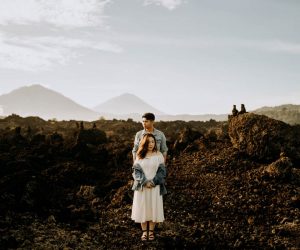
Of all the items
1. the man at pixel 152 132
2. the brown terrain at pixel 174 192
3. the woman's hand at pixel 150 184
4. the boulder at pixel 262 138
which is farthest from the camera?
the boulder at pixel 262 138

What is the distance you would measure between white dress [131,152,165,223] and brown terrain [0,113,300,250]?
521 mm

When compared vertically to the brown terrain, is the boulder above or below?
above

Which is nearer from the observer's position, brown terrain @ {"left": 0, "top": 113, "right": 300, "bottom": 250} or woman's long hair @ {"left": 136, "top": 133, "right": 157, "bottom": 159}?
woman's long hair @ {"left": 136, "top": 133, "right": 157, "bottom": 159}

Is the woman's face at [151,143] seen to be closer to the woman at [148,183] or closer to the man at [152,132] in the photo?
the woman at [148,183]

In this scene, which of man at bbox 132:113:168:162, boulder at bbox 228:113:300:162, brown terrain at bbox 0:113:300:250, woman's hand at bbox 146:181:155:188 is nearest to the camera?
woman's hand at bbox 146:181:155:188

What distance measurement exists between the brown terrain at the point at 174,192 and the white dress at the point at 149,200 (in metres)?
0.52

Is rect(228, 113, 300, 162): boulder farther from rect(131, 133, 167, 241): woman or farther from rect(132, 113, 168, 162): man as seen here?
rect(131, 133, 167, 241): woman

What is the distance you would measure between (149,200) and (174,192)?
260 cm

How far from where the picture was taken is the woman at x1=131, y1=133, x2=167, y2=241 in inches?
276

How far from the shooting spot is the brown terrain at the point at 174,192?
753 centimetres

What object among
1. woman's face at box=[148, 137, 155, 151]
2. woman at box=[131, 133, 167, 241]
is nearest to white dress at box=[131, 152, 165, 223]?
woman at box=[131, 133, 167, 241]

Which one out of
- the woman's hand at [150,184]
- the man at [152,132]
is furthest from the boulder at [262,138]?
the woman's hand at [150,184]

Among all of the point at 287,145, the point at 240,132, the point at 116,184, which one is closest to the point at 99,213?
the point at 116,184

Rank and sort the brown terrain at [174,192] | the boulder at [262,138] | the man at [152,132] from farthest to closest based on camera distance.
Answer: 1. the boulder at [262,138]
2. the brown terrain at [174,192]
3. the man at [152,132]
